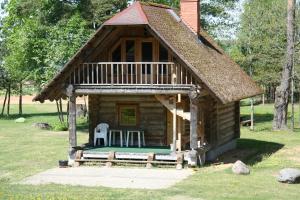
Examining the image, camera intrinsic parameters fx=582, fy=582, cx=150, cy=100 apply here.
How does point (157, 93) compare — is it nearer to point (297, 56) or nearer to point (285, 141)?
point (285, 141)

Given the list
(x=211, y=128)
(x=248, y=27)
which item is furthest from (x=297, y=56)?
(x=211, y=128)

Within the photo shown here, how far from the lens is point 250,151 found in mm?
29312

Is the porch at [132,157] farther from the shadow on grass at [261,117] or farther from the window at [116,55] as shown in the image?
the shadow on grass at [261,117]

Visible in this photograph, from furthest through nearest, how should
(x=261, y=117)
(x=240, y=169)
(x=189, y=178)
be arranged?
(x=261, y=117), (x=240, y=169), (x=189, y=178)

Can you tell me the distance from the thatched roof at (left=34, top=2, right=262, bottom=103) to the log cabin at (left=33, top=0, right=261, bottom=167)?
1.3 inches

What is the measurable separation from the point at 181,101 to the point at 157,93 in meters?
2.31

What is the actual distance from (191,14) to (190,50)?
13.7 feet

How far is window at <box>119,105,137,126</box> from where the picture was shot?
26.9 metres

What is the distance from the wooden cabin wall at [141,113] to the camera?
86.9 feet

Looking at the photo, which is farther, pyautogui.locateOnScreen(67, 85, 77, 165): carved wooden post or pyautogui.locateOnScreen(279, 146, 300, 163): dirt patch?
pyautogui.locateOnScreen(279, 146, 300, 163): dirt patch

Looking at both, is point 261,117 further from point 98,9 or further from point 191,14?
point 191,14

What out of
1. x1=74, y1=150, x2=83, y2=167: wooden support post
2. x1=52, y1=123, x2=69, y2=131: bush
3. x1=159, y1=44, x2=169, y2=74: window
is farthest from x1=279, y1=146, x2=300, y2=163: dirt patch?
x1=52, y1=123, x2=69, y2=131: bush


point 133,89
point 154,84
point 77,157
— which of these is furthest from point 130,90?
point 77,157

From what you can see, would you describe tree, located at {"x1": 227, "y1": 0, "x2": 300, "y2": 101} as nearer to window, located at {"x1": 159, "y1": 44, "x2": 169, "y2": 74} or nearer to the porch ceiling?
window, located at {"x1": 159, "y1": 44, "x2": 169, "y2": 74}
